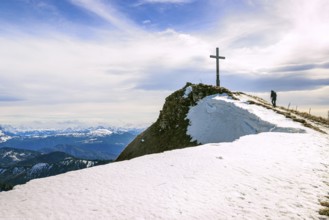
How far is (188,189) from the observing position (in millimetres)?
13062

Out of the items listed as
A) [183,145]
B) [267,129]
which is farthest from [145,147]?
[267,129]

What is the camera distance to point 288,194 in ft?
43.3

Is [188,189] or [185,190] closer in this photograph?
[185,190]

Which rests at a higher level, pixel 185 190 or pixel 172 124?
pixel 172 124

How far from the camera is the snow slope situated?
36.4 feet

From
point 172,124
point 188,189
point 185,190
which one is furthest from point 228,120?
point 185,190

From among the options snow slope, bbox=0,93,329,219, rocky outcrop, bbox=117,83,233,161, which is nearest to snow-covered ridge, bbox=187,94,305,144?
rocky outcrop, bbox=117,83,233,161

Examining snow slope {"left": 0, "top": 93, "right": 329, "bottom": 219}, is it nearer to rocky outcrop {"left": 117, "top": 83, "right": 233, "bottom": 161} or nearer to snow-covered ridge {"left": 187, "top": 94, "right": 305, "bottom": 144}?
snow-covered ridge {"left": 187, "top": 94, "right": 305, "bottom": 144}

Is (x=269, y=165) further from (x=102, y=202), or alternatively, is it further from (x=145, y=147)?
(x=145, y=147)

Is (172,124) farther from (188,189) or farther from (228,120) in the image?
(188,189)

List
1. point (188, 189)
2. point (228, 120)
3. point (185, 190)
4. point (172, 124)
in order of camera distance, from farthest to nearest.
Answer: point (172, 124), point (228, 120), point (188, 189), point (185, 190)

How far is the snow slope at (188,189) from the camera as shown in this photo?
36.4ft

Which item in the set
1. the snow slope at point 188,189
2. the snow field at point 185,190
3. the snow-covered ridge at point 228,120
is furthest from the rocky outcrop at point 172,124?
the snow field at point 185,190

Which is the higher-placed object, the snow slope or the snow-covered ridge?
the snow-covered ridge
